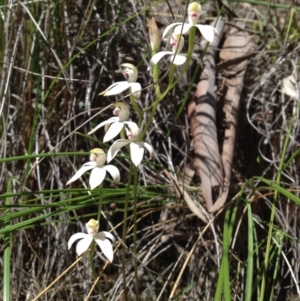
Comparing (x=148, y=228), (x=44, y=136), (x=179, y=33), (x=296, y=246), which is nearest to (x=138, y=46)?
(x=44, y=136)

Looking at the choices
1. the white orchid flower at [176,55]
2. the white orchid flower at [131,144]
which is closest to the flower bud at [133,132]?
the white orchid flower at [131,144]

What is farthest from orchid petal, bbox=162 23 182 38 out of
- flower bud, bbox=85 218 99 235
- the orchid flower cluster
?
flower bud, bbox=85 218 99 235

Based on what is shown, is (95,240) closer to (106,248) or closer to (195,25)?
(106,248)

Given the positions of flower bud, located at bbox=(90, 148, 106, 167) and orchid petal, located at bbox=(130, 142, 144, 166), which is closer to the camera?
orchid petal, located at bbox=(130, 142, 144, 166)

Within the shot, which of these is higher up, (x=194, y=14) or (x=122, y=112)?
(x=194, y=14)

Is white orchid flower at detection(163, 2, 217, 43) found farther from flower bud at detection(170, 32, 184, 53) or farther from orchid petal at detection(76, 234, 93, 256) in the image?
orchid petal at detection(76, 234, 93, 256)

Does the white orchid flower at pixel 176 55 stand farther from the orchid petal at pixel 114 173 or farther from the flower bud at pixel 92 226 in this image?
the flower bud at pixel 92 226

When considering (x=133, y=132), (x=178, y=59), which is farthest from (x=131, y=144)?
(x=178, y=59)
